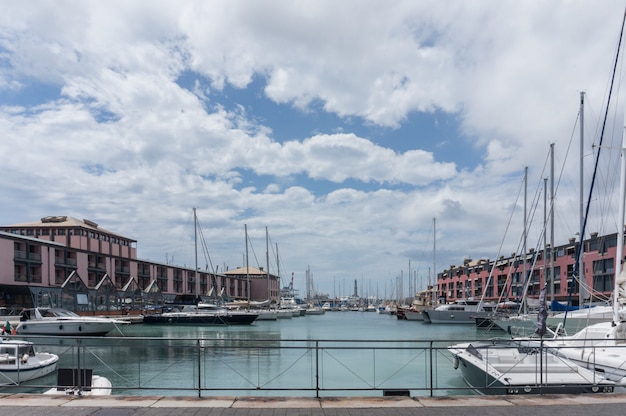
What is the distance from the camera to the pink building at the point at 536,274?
6369cm

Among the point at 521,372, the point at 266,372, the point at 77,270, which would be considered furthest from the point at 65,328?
the point at 521,372

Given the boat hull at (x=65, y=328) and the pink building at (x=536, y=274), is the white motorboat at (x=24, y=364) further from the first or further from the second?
the pink building at (x=536, y=274)

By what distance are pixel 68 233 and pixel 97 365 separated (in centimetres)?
6551

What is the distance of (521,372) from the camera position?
17.2 meters

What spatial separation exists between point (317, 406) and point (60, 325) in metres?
42.7

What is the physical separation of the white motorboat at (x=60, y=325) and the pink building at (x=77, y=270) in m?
15.2

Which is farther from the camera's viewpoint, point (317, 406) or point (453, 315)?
point (453, 315)

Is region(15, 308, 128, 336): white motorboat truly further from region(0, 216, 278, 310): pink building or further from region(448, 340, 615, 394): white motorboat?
region(448, 340, 615, 394): white motorboat

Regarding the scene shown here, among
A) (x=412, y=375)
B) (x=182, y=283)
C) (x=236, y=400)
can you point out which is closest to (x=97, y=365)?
(x=412, y=375)

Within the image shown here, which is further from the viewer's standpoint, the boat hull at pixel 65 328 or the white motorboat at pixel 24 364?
the boat hull at pixel 65 328

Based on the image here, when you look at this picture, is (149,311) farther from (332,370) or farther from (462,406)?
(462,406)

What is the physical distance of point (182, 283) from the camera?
126 m

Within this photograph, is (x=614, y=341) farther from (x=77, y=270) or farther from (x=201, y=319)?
(x=77, y=270)

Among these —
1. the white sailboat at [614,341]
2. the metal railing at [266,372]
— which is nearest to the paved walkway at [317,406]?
the white sailboat at [614,341]
